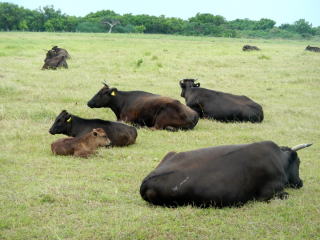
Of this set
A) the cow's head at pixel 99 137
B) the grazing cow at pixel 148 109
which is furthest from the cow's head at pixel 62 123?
the grazing cow at pixel 148 109

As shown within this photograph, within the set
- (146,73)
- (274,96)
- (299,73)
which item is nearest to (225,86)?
(274,96)

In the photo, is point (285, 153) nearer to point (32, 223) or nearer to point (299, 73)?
point (32, 223)

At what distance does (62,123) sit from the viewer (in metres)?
10.4

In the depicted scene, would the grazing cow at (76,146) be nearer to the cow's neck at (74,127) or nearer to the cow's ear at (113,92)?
the cow's neck at (74,127)

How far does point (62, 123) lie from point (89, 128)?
1.66 feet

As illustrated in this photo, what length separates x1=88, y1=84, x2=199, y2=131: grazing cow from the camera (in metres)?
12.0

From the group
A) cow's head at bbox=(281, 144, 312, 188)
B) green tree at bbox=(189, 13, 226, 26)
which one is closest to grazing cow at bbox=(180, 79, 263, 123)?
cow's head at bbox=(281, 144, 312, 188)

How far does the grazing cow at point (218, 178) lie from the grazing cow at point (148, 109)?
517 cm

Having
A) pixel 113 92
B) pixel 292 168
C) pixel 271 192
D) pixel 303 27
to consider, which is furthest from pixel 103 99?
pixel 303 27

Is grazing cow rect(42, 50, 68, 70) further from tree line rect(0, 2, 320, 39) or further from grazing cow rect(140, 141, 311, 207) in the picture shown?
tree line rect(0, 2, 320, 39)

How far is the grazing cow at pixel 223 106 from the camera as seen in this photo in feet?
42.9

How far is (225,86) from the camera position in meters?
19.6

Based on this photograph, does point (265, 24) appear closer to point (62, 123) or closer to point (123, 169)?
point (62, 123)

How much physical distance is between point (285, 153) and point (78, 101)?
8689 millimetres
